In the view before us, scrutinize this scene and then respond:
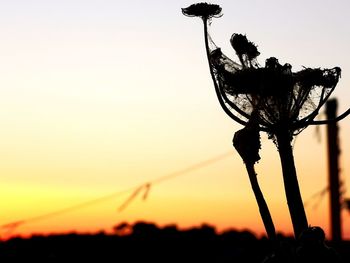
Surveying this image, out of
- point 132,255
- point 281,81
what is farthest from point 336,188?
point 132,255

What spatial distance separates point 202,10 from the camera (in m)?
Result: 19.6

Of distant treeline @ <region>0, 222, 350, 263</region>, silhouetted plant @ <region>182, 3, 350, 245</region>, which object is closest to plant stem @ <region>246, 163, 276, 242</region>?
silhouetted plant @ <region>182, 3, 350, 245</region>

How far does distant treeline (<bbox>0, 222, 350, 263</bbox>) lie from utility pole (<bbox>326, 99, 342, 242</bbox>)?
17790 millimetres

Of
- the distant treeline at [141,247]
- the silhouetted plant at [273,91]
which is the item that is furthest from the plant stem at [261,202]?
the distant treeline at [141,247]

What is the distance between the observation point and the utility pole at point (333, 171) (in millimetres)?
19312

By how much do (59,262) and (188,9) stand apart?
65.8ft

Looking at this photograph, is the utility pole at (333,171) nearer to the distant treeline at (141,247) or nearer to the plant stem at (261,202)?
the plant stem at (261,202)

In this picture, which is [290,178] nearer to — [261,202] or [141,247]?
[261,202]

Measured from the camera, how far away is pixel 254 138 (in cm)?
1675

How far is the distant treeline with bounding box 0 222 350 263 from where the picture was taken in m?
39.5

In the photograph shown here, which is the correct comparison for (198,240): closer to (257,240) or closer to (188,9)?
(257,240)

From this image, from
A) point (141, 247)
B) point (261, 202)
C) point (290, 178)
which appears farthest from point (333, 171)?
point (141, 247)

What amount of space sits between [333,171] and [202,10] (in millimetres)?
4455

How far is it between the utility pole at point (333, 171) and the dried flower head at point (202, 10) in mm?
3191
